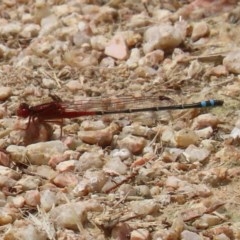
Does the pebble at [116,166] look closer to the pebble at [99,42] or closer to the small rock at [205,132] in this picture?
the small rock at [205,132]

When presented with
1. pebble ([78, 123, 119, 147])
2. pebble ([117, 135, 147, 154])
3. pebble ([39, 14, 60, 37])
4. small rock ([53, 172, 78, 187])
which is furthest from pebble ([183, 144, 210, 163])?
pebble ([39, 14, 60, 37])

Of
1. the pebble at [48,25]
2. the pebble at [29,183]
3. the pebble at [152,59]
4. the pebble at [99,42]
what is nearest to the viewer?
the pebble at [29,183]

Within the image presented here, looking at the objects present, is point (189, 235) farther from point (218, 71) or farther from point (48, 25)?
point (48, 25)

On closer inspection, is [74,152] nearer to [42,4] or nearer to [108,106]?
[108,106]

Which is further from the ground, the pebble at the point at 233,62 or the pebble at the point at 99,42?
the pebble at the point at 99,42

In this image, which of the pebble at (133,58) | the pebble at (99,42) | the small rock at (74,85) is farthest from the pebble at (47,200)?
the pebble at (99,42)

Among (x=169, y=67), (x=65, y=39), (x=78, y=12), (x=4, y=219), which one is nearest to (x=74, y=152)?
(x=4, y=219)

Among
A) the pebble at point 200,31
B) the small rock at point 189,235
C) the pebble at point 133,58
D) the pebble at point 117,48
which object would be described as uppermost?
the pebble at point 200,31

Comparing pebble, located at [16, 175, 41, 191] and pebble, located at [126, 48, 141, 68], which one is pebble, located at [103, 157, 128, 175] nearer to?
pebble, located at [16, 175, 41, 191]

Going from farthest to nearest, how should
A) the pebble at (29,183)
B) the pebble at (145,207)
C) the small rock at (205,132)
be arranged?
1. the small rock at (205,132)
2. the pebble at (29,183)
3. the pebble at (145,207)
